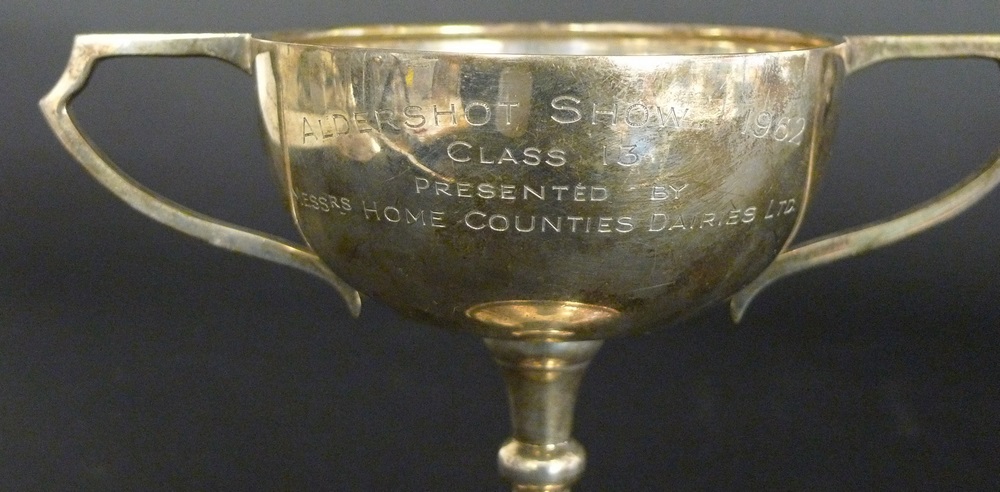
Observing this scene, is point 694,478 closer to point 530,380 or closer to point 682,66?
point 530,380

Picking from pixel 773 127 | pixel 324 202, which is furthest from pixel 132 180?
pixel 773 127

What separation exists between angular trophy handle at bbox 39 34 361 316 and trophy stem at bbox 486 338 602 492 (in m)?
0.14

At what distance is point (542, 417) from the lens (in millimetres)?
1240

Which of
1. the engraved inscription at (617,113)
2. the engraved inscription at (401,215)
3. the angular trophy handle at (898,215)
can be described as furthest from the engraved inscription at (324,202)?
the angular trophy handle at (898,215)

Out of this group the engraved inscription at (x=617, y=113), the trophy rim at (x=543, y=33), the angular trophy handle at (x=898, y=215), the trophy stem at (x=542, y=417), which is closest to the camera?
the engraved inscription at (x=617, y=113)

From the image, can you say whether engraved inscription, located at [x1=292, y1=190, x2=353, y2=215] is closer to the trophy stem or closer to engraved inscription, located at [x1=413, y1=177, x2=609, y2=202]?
engraved inscription, located at [x1=413, y1=177, x2=609, y2=202]

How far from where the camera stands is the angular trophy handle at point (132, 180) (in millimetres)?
1124

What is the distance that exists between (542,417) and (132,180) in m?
0.37

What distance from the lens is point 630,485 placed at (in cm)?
153

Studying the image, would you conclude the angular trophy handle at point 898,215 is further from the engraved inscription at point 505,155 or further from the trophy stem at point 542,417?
the engraved inscription at point 505,155

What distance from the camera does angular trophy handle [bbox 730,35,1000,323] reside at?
109 cm

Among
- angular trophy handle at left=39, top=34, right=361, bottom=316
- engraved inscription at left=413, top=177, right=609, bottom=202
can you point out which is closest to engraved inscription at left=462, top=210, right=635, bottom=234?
engraved inscription at left=413, top=177, right=609, bottom=202

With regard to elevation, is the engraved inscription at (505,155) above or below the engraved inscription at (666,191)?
above

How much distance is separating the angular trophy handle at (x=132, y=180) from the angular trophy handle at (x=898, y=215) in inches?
13.1
